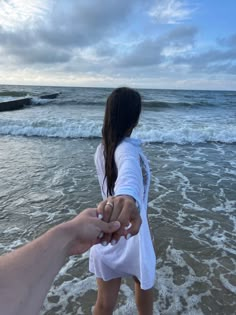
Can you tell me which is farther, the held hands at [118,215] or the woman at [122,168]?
the woman at [122,168]

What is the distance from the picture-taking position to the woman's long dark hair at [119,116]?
174cm

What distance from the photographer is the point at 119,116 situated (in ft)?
5.72

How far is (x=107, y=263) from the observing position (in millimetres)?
1952

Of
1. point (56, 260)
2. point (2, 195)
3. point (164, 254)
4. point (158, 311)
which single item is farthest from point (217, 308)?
point (2, 195)

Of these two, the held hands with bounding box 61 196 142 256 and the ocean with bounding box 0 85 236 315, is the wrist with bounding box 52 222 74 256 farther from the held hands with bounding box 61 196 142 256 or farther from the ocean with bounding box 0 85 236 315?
the ocean with bounding box 0 85 236 315

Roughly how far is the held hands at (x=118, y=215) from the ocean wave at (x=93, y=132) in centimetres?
1101

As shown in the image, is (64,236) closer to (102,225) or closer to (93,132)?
(102,225)

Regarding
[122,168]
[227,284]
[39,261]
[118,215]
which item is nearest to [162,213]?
[227,284]

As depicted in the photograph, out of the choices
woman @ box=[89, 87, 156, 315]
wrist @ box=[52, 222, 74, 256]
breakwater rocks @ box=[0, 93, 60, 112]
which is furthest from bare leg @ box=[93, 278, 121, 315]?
breakwater rocks @ box=[0, 93, 60, 112]

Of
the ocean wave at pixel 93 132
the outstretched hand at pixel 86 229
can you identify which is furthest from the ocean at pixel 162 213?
the outstretched hand at pixel 86 229

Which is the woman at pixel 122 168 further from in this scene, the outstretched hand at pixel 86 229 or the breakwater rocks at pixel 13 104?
the breakwater rocks at pixel 13 104

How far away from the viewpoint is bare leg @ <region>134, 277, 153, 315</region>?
6.66 feet

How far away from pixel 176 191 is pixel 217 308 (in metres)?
3.27

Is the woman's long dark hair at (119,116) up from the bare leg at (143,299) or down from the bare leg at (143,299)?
up
